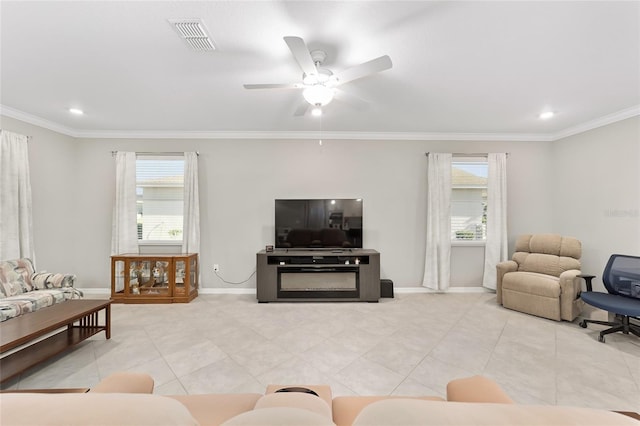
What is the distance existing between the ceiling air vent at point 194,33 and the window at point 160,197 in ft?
9.06

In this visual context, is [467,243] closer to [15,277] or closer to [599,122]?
[599,122]

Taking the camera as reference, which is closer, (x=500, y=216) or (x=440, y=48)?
(x=440, y=48)

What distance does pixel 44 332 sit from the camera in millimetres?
2125

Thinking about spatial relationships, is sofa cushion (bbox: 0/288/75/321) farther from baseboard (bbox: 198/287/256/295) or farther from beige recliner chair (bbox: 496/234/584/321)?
beige recliner chair (bbox: 496/234/584/321)

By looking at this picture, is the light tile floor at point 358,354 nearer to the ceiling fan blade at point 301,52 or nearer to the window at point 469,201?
the window at point 469,201

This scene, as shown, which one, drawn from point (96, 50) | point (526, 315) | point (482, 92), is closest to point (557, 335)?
point (526, 315)

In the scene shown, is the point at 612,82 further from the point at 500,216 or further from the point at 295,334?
the point at 295,334

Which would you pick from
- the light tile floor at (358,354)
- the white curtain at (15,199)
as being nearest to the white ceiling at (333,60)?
the white curtain at (15,199)

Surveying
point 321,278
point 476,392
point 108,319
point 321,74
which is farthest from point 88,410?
point 321,278

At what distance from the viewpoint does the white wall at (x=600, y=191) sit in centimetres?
346

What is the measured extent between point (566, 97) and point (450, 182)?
174 centimetres

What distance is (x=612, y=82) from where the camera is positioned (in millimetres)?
2721

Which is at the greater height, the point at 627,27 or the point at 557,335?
the point at 627,27

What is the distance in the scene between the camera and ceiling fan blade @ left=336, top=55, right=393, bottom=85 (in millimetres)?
1871
